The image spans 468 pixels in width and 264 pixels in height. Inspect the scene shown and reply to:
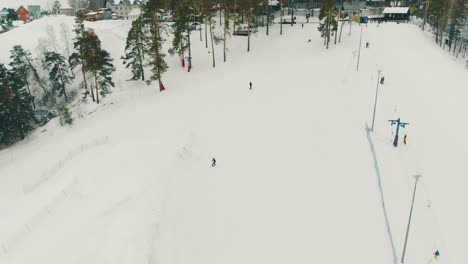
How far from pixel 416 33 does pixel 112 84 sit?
Answer: 188ft

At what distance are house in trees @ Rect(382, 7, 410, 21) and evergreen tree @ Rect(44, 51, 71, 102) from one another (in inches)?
2735

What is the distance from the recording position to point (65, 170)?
2941 centimetres

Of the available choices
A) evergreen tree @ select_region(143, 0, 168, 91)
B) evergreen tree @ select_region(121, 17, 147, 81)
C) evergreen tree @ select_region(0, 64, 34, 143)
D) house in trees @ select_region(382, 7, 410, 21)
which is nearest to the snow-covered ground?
evergreen tree @ select_region(0, 64, 34, 143)

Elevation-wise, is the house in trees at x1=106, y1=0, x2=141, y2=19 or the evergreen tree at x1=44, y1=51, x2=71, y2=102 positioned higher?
the house in trees at x1=106, y1=0, x2=141, y2=19

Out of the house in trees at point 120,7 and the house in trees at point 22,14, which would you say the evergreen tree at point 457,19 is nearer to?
the house in trees at point 120,7

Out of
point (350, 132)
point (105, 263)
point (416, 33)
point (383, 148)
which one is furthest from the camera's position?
point (416, 33)

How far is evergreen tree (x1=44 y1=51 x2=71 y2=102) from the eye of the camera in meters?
56.6

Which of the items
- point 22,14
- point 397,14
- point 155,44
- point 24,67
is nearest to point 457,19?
point 397,14

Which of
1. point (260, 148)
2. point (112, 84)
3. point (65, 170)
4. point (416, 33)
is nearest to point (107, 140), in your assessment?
point (65, 170)

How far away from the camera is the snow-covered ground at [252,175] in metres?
21.2

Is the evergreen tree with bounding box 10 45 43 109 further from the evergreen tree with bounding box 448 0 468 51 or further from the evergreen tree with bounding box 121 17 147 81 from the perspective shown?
the evergreen tree with bounding box 448 0 468 51

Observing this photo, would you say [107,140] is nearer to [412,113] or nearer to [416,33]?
[412,113]

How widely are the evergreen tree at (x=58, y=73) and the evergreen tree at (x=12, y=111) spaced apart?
293 inches

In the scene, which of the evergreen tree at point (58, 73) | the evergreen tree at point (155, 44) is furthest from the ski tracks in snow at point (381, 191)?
the evergreen tree at point (58, 73)
